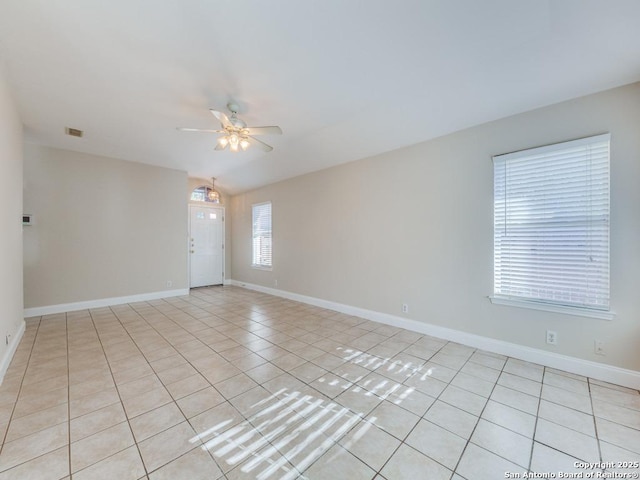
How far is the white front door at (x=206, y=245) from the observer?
6840mm

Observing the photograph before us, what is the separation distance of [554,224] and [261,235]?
215 inches

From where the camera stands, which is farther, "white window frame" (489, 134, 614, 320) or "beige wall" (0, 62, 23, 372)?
"beige wall" (0, 62, 23, 372)

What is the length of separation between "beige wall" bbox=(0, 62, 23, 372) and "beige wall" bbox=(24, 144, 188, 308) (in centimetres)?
117

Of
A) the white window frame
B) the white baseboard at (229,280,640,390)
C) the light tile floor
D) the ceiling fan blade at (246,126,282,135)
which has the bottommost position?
the light tile floor

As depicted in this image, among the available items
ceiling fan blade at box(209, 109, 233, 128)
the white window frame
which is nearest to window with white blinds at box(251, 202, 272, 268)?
ceiling fan blade at box(209, 109, 233, 128)

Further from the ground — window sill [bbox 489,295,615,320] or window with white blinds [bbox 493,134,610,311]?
window with white blinds [bbox 493,134,610,311]

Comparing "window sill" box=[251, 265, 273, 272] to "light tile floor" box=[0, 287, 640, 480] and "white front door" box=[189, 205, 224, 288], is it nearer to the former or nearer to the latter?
"white front door" box=[189, 205, 224, 288]

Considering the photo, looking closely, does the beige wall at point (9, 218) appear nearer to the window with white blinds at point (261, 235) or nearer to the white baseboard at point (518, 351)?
the window with white blinds at point (261, 235)

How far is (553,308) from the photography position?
2643 mm

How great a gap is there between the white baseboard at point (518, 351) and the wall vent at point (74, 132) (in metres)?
4.99

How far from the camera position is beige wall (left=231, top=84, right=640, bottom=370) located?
2.34m

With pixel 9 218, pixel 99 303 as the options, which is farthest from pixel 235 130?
pixel 99 303

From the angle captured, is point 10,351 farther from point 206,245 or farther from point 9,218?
point 206,245

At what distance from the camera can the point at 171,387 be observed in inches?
90.4
